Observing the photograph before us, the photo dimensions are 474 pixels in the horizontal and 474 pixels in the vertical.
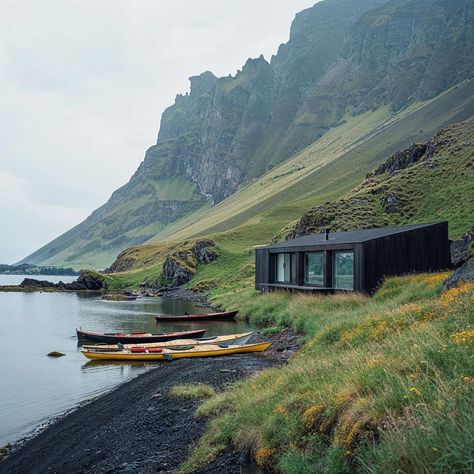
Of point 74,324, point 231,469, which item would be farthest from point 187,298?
point 231,469

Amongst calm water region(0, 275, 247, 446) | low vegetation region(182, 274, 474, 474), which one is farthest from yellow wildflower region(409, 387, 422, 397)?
calm water region(0, 275, 247, 446)

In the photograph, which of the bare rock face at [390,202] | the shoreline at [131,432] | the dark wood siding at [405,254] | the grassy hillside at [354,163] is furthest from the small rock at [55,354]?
the grassy hillside at [354,163]

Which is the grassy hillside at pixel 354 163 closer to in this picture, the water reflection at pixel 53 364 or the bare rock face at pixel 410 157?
the bare rock face at pixel 410 157

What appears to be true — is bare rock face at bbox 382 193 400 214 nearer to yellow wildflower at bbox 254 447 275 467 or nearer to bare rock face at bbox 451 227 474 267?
bare rock face at bbox 451 227 474 267

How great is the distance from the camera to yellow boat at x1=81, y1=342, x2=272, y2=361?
2830 centimetres

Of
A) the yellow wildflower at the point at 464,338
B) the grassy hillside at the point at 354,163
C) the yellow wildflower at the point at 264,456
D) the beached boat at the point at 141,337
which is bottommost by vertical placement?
the beached boat at the point at 141,337

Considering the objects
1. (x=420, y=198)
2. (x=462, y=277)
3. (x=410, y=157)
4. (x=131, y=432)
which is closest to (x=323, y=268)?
(x=462, y=277)

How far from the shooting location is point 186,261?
111250 millimetres

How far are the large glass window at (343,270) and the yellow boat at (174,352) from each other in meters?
11.0

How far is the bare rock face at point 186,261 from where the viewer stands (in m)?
106

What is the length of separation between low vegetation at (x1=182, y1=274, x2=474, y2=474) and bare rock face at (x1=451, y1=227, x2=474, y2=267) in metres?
27.9

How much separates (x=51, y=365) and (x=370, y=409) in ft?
88.6

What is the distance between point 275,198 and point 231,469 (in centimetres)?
17085

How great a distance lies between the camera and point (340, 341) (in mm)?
16125
